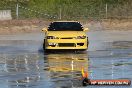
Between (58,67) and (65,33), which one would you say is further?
(65,33)

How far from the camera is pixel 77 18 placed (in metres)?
56.1

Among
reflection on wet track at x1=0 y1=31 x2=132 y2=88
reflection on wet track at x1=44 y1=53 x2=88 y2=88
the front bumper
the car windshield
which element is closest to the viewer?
reflection on wet track at x1=44 y1=53 x2=88 y2=88

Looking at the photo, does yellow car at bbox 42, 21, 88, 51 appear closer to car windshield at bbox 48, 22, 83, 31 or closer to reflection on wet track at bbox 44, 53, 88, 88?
reflection on wet track at bbox 44, 53, 88, 88

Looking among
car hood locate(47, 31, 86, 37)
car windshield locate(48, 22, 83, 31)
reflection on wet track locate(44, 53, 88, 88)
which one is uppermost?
car windshield locate(48, 22, 83, 31)

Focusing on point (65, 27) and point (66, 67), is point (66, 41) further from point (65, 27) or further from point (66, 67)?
point (66, 67)

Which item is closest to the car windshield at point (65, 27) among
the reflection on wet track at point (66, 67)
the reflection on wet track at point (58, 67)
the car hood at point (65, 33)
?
the car hood at point (65, 33)

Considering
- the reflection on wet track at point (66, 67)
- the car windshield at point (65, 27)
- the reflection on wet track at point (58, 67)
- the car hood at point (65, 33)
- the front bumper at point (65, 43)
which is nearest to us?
the reflection on wet track at point (66, 67)

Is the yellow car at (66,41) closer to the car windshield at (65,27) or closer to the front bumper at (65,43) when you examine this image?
the front bumper at (65,43)

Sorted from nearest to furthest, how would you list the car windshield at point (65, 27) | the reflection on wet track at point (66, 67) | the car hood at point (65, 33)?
the reflection on wet track at point (66, 67)
the car hood at point (65, 33)
the car windshield at point (65, 27)

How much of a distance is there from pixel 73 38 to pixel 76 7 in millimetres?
35629

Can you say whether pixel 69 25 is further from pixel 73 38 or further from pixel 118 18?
pixel 118 18

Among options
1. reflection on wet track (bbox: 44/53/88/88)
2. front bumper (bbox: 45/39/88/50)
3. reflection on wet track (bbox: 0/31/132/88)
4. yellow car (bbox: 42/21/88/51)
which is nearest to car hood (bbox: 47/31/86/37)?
yellow car (bbox: 42/21/88/51)

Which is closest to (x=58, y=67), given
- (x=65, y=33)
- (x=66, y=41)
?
(x=66, y=41)

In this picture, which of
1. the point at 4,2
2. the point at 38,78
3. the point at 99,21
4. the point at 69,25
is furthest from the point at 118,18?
the point at 38,78
